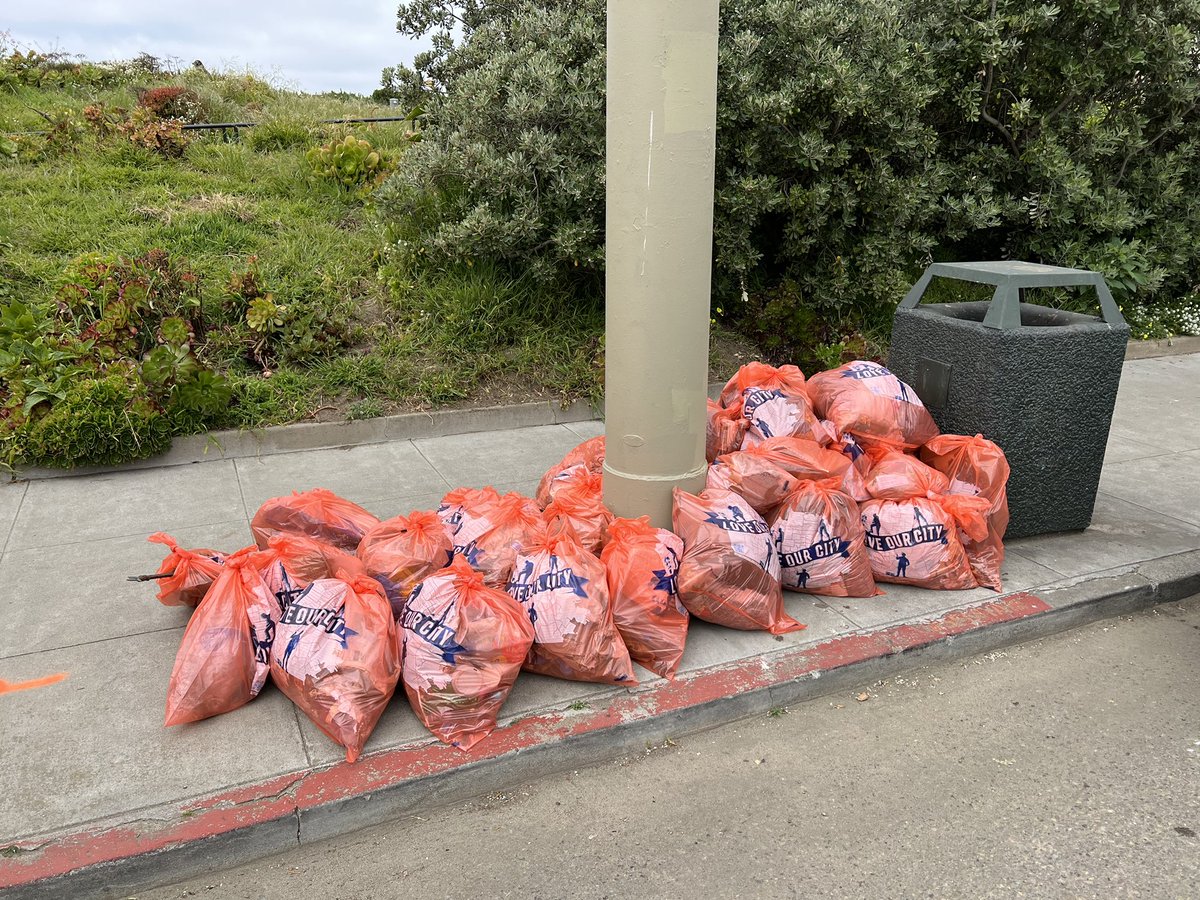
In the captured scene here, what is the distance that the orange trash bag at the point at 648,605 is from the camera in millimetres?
3248

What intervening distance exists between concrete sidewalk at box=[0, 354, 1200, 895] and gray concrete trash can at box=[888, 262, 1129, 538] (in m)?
0.29

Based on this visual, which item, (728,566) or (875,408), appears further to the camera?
(875,408)

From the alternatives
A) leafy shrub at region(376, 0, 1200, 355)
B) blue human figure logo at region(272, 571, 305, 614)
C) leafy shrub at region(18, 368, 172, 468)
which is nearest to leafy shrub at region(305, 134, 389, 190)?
leafy shrub at region(376, 0, 1200, 355)

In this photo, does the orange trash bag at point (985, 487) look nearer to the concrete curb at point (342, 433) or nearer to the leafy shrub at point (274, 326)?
the concrete curb at point (342, 433)

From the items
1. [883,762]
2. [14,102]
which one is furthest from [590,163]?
[14,102]

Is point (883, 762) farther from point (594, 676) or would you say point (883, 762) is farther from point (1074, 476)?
point (1074, 476)

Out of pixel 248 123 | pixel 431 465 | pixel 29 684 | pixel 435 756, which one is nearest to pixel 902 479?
pixel 435 756

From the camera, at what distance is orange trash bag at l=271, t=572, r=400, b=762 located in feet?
9.14

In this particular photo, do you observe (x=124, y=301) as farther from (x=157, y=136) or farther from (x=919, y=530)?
(x=919, y=530)

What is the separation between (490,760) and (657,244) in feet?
6.34

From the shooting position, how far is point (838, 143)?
693 centimetres

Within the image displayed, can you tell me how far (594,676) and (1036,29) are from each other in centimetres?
740

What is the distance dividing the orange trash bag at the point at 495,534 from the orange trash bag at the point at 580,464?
1.76ft

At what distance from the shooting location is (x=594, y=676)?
3125mm
